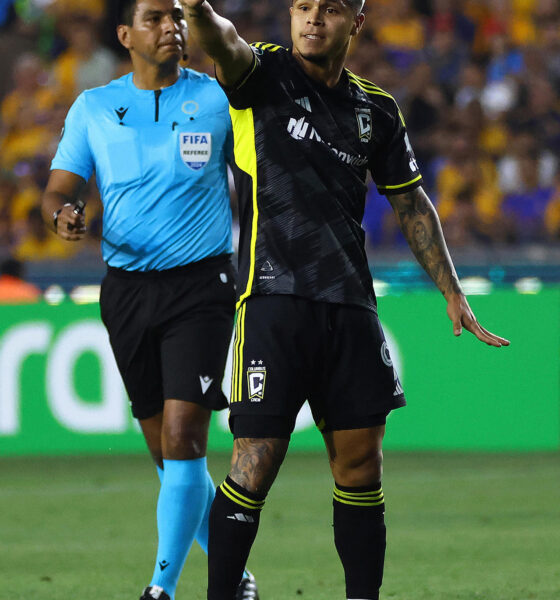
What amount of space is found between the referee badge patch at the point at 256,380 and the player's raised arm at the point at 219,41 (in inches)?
34.7

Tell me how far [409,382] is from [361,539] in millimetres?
5392

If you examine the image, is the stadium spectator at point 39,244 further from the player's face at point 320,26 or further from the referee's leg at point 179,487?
the player's face at point 320,26

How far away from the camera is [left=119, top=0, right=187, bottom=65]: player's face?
202 inches

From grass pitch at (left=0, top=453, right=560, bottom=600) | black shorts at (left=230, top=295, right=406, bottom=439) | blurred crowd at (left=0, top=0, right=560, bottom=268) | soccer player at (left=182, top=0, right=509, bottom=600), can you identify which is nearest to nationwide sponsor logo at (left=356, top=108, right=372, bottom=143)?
soccer player at (left=182, top=0, right=509, bottom=600)

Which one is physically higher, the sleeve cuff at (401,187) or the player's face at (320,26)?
the player's face at (320,26)

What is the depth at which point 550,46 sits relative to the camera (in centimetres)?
1387

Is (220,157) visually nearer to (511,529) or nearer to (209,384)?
(209,384)

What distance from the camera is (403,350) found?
9586 mm

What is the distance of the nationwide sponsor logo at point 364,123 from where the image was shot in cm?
414

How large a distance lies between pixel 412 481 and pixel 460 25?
24.1 feet

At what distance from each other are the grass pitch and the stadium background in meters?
0.02

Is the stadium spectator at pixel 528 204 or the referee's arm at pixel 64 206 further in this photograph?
the stadium spectator at pixel 528 204

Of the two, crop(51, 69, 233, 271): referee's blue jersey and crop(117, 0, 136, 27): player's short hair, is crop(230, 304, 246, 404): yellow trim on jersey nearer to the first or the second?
crop(51, 69, 233, 271): referee's blue jersey

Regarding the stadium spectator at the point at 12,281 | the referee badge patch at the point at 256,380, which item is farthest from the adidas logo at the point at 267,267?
the stadium spectator at the point at 12,281
